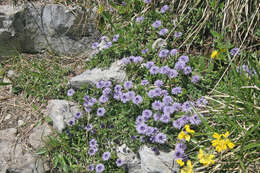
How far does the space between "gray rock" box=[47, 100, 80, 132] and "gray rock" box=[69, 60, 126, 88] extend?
11.4 inches

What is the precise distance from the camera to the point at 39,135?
3.29 m

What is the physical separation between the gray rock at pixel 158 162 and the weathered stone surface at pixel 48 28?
2093 millimetres

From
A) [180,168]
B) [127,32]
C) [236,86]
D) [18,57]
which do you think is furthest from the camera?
[18,57]

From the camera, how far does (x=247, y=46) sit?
132 inches

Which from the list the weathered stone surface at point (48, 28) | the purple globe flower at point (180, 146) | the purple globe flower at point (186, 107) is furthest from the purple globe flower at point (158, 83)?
the weathered stone surface at point (48, 28)

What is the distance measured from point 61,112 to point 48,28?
4.98ft

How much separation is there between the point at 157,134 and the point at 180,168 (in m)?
0.40

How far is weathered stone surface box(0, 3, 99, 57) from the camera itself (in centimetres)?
400

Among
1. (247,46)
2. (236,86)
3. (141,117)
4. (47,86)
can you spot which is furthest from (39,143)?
(247,46)

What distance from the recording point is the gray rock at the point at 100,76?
11.1 feet

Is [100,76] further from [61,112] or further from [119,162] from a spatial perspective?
[119,162]

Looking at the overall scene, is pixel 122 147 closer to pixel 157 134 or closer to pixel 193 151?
pixel 157 134

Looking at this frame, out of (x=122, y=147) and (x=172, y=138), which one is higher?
(x=172, y=138)

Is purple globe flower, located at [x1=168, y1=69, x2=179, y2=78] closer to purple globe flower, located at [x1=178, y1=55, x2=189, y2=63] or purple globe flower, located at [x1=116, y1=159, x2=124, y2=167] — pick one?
purple globe flower, located at [x1=178, y1=55, x2=189, y2=63]
